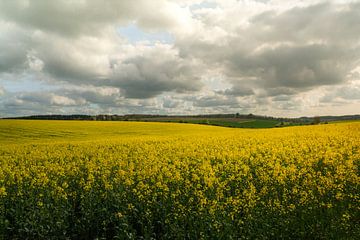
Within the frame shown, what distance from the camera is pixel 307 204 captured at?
7797 millimetres

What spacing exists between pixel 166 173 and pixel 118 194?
2.72 m

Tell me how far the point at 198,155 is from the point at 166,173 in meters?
5.40

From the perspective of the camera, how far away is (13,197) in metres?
8.80

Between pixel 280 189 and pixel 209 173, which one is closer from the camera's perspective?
pixel 280 189

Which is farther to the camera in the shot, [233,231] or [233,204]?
[233,204]

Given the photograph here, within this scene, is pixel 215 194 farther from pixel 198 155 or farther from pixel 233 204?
pixel 198 155

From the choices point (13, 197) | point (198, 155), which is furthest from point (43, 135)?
point (13, 197)

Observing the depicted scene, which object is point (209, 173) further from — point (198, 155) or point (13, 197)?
point (13, 197)

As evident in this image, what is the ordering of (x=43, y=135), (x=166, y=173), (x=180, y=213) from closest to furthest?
(x=180, y=213)
(x=166, y=173)
(x=43, y=135)

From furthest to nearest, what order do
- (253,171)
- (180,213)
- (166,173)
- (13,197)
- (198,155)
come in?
(198,155) → (253,171) → (166,173) → (13,197) → (180,213)

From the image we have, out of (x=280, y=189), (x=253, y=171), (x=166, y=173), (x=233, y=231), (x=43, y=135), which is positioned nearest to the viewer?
(x=233, y=231)

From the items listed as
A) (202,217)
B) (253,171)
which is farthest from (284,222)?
(253,171)

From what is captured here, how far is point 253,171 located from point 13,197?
344 inches

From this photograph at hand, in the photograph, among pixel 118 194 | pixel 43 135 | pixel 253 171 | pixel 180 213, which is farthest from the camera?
pixel 43 135
